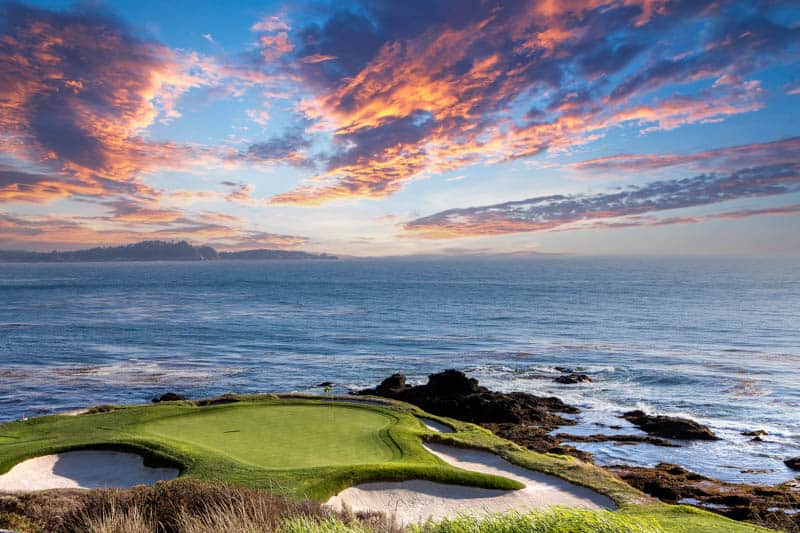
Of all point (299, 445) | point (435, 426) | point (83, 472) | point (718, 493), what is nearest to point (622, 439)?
point (718, 493)

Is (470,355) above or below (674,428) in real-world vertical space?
below

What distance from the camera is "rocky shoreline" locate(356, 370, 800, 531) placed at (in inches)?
639

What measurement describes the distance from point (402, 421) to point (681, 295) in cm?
10094

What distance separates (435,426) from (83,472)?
11.0 metres

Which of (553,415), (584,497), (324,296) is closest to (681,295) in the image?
(324,296)

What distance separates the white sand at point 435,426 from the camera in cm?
1858

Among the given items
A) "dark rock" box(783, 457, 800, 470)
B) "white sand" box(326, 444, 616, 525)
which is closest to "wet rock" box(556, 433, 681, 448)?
"dark rock" box(783, 457, 800, 470)

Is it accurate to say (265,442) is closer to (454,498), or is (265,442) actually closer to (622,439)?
(454,498)

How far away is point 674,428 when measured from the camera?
24.4 metres

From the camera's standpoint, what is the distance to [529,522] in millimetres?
6816

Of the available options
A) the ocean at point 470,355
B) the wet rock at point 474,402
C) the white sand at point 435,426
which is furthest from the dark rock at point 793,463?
the white sand at point 435,426

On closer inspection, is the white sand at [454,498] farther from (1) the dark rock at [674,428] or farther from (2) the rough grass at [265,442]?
(1) the dark rock at [674,428]

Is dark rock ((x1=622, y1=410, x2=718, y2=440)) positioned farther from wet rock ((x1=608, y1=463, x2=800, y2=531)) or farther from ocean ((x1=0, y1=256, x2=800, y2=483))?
wet rock ((x1=608, y1=463, x2=800, y2=531))

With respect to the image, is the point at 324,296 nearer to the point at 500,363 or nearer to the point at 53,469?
the point at 500,363
